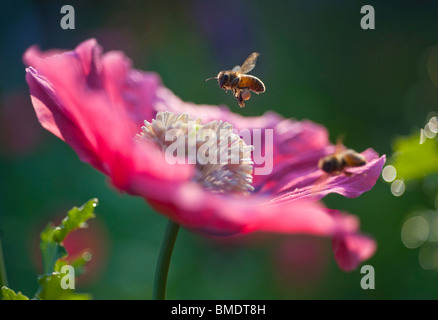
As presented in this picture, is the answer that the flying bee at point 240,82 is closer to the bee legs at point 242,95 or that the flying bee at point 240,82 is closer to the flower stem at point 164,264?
the bee legs at point 242,95

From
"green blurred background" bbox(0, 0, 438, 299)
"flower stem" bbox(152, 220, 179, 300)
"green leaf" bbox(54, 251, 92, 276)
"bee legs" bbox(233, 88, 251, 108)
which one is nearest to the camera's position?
"flower stem" bbox(152, 220, 179, 300)

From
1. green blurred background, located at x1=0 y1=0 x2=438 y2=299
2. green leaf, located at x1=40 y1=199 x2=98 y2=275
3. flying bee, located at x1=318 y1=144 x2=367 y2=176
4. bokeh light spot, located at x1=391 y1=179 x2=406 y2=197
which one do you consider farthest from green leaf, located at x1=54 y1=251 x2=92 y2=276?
green blurred background, located at x1=0 y1=0 x2=438 y2=299

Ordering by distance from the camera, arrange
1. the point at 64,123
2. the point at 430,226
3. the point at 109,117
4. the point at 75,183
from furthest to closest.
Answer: the point at 75,183, the point at 430,226, the point at 64,123, the point at 109,117

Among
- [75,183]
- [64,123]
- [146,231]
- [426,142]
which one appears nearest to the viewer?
[64,123]

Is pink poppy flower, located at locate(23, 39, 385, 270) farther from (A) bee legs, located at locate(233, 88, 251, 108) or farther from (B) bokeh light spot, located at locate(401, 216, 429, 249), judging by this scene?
(B) bokeh light spot, located at locate(401, 216, 429, 249)

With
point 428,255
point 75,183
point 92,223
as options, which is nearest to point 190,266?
point 92,223

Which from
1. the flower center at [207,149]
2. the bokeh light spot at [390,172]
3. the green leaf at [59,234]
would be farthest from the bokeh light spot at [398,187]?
the green leaf at [59,234]

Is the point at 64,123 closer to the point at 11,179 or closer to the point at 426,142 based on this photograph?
the point at 426,142
